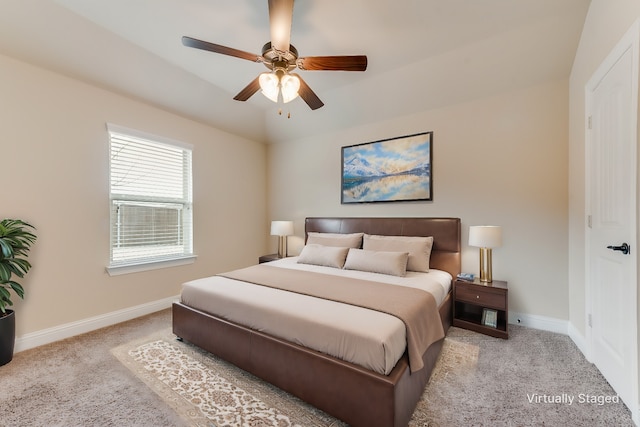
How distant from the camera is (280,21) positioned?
70.8 inches

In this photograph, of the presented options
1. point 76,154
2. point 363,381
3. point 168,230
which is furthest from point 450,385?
point 76,154

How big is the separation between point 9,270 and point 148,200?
146cm

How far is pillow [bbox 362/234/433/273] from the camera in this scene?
3094mm

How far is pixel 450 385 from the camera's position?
77.0 inches

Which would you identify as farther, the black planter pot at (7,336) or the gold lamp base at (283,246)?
the gold lamp base at (283,246)

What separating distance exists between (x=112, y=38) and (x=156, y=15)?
0.61 meters

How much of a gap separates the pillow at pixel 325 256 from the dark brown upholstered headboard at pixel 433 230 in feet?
2.18

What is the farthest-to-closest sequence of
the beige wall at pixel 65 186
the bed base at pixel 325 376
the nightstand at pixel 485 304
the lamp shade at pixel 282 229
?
the lamp shade at pixel 282 229
the nightstand at pixel 485 304
the beige wall at pixel 65 186
the bed base at pixel 325 376

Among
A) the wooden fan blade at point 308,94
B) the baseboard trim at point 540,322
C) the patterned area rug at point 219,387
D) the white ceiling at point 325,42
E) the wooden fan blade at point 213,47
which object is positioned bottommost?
the patterned area rug at point 219,387

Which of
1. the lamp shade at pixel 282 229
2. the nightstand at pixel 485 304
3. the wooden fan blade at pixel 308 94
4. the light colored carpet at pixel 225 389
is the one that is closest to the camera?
the light colored carpet at pixel 225 389

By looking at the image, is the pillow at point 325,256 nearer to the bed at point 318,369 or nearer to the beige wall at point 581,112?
the bed at point 318,369

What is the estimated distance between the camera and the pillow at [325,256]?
332cm

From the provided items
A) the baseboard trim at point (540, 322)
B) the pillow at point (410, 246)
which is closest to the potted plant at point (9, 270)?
the pillow at point (410, 246)

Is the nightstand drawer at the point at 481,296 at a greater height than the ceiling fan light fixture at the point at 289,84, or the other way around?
the ceiling fan light fixture at the point at 289,84
